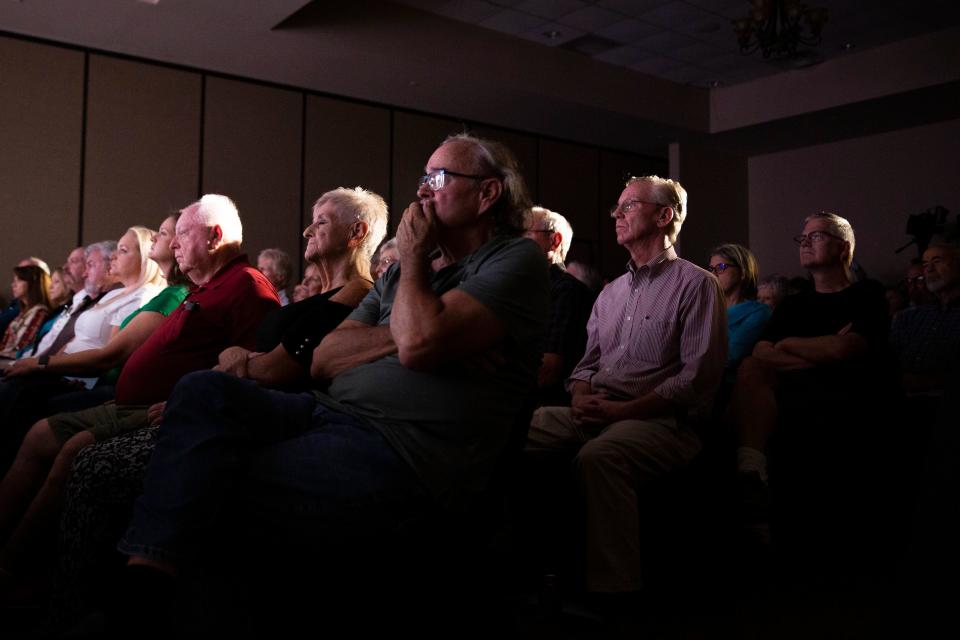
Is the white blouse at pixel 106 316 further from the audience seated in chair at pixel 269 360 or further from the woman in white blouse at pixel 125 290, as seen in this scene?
the audience seated in chair at pixel 269 360

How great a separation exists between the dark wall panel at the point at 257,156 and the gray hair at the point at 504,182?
18.9 ft

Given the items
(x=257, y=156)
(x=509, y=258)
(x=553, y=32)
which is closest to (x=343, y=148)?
(x=257, y=156)

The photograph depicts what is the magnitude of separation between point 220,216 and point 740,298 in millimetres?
2239

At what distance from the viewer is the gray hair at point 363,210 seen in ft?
8.23

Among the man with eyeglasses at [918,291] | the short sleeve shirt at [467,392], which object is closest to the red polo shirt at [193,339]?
the short sleeve shirt at [467,392]

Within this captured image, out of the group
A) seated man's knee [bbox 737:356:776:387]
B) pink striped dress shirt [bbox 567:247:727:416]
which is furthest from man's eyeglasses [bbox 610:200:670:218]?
seated man's knee [bbox 737:356:776:387]

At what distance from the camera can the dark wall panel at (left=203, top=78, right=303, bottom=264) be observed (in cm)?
712

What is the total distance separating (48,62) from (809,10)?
5886mm

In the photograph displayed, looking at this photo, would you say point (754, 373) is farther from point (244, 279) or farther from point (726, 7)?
point (726, 7)

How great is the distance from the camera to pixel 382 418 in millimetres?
1461

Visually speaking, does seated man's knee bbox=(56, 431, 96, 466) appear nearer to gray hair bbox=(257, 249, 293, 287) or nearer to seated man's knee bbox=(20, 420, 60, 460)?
seated man's knee bbox=(20, 420, 60, 460)

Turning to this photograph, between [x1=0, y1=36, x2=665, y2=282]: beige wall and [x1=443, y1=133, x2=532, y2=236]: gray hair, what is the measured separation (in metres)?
5.79

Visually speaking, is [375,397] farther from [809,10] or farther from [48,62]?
[48,62]

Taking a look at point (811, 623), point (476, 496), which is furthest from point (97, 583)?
point (811, 623)
